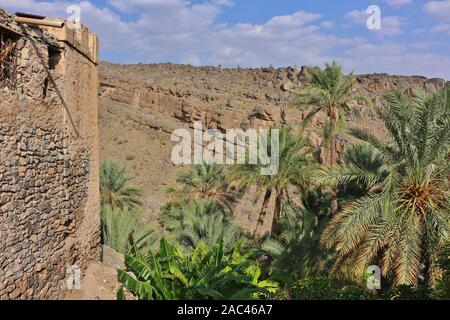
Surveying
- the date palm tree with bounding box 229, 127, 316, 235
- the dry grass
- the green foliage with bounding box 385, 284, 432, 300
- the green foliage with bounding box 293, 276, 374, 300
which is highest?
the dry grass

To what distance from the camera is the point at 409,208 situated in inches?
349

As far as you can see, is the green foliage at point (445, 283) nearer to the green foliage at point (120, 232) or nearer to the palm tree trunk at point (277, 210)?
the green foliage at point (120, 232)

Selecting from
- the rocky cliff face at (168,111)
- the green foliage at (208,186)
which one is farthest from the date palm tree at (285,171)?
the rocky cliff face at (168,111)

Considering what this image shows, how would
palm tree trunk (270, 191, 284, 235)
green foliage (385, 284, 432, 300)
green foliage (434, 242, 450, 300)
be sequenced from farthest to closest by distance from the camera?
1. palm tree trunk (270, 191, 284, 235)
2. green foliage (385, 284, 432, 300)
3. green foliage (434, 242, 450, 300)

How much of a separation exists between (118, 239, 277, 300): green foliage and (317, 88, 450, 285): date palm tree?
82.6 inches

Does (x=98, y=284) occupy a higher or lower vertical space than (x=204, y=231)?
higher

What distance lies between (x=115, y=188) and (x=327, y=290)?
14996 millimetres

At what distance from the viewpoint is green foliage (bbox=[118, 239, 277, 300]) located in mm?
7988

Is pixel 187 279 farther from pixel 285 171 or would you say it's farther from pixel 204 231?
pixel 285 171

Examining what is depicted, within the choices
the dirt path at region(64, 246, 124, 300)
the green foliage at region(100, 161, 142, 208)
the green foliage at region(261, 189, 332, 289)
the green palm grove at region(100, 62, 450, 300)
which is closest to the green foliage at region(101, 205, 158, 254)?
the green palm grove at region(100, 62, 450, 300)

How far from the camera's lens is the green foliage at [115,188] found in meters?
20.8

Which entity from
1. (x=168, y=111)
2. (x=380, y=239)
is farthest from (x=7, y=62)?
(x=168, y=111)

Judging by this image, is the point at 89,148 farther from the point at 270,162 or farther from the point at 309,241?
Result: the point at 270,162

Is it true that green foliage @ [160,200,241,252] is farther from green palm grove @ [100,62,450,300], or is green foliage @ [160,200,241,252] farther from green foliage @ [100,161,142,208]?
green foliage @ [100,161,142,208]
